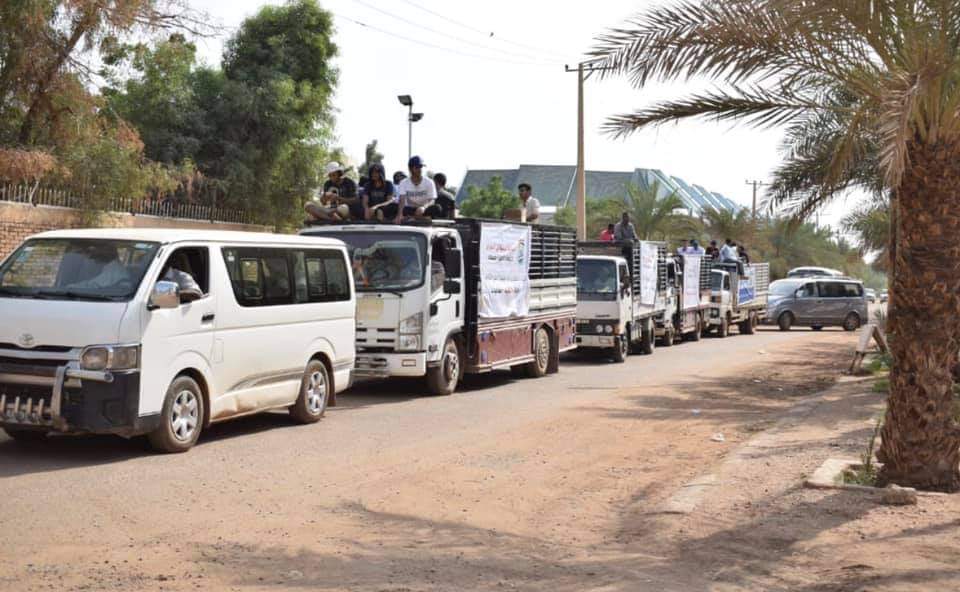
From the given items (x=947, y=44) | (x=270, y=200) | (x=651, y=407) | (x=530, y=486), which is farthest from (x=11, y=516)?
(x=270, y=200)

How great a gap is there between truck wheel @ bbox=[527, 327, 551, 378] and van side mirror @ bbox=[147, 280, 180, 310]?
9891mm

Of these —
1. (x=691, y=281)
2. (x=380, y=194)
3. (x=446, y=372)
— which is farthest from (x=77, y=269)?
Result: (x=691, y=281)

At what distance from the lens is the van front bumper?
31.1ft

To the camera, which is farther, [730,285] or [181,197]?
[730,285]

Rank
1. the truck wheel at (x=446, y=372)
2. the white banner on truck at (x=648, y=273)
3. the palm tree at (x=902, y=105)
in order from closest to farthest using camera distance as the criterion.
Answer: the palm tree at (x=902, y=105)
the truck wheel at (x=446, y=372)
the white banner on truck at (x=648, y=273)

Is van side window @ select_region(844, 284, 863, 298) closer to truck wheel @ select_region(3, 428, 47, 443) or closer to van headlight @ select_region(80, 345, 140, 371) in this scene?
truck wheel @ select_region(3, 428, 47, 443)

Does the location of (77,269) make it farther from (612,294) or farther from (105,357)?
(612,294)

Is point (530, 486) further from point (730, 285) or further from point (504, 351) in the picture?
point (730, 285)

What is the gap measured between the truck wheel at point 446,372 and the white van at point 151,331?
11.7ft

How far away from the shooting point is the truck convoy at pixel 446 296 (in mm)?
15242

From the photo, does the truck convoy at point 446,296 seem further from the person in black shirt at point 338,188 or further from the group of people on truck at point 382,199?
the person in black shirt at point 338,188

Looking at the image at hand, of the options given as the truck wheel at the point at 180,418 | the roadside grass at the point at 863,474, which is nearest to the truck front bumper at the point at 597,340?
the roadside grass at the point at 863,474

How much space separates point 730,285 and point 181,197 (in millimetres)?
17215

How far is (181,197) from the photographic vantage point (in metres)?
29.7
